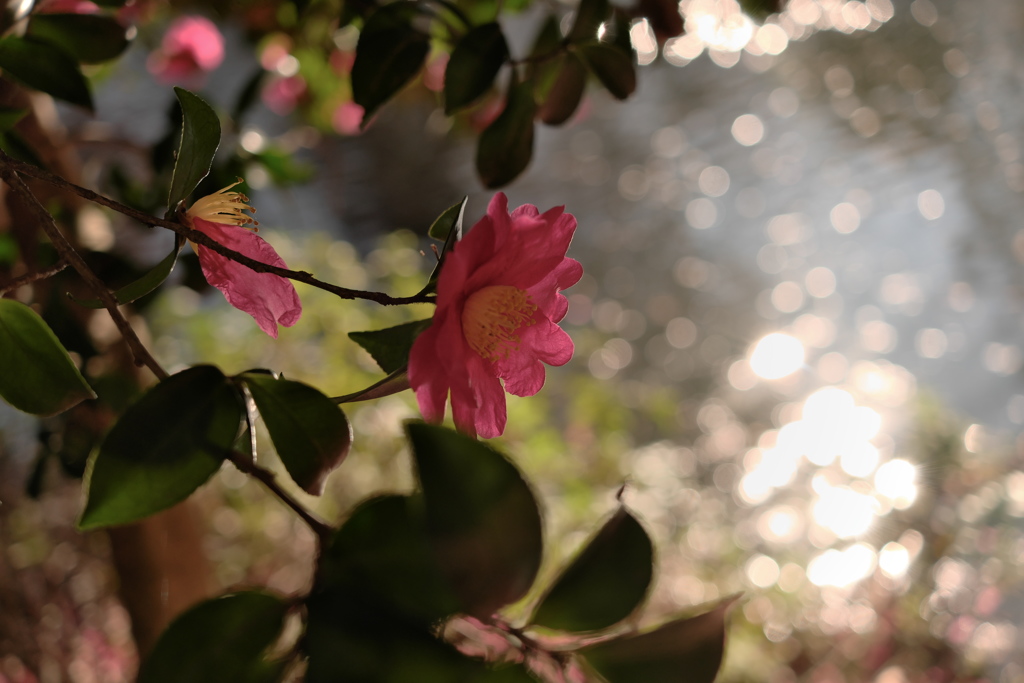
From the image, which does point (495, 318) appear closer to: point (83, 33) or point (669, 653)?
point (669, 653)

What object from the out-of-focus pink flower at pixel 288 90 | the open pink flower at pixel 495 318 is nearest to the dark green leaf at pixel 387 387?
the open pink flower at pixel 495 318

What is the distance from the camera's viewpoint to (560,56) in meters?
0.45

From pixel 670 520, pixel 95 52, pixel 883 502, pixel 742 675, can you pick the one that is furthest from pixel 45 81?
pixel 883 502

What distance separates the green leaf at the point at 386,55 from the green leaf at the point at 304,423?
9.1 inches

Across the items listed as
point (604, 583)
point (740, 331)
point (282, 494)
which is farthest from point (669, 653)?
point (740, 331)

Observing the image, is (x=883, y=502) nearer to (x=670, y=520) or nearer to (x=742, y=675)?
(x=670, y=520)

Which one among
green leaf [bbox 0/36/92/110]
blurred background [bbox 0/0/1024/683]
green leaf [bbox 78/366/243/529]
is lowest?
blurred background [bbox 0/0/1024/683]

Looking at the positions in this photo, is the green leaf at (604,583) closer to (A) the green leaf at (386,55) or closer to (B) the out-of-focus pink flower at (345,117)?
(A) the green leaf at (386,55)

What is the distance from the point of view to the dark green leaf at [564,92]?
17.8 inches

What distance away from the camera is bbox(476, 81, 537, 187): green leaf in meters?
0.43

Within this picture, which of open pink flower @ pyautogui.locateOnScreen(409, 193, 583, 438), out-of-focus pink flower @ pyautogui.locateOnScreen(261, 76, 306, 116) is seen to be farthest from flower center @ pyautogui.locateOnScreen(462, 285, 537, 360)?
out-of-focus pink flower @ pyautogui.locateOnScreen(261, 76, 306, 116)

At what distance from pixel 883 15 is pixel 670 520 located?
1.45 metres

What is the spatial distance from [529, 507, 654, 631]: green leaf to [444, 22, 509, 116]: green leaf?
0.98 ft

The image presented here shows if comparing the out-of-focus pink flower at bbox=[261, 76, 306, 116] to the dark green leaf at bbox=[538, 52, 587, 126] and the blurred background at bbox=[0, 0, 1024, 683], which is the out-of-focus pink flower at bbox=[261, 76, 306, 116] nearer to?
the blurred background at bbox=[0, 0, 1024, 683]
